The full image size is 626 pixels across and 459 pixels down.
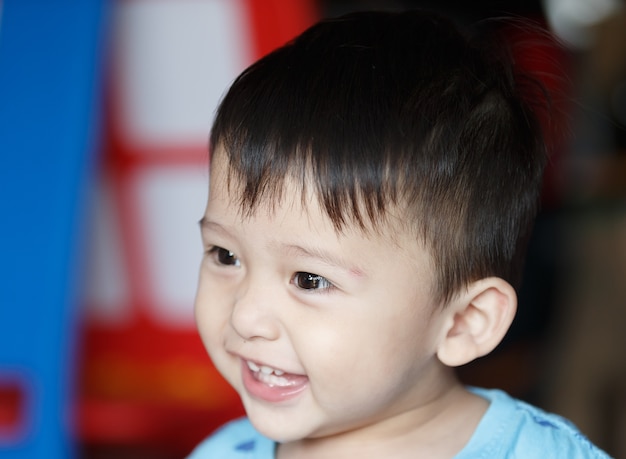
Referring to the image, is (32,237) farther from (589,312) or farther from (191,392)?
(589,312)

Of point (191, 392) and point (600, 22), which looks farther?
point (600, 22)

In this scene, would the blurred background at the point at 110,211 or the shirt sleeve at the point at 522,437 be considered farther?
the blurred background at the point at 110,211

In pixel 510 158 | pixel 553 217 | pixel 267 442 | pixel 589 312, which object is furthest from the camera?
pixel 553 217

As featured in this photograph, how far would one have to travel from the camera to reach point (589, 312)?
2.42 meters

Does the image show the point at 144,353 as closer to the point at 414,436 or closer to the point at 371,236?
the point at 414,436

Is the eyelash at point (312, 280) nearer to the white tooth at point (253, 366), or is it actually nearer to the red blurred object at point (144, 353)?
the white tooth at point (253, 366)

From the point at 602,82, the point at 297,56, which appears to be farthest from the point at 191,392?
the point at 602,82

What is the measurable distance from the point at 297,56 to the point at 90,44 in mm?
876

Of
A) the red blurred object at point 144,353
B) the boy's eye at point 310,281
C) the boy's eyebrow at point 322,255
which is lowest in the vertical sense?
the red blurred object at point 144,353

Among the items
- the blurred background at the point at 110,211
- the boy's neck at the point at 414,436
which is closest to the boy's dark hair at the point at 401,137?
the boy's neck at the point at 414,436

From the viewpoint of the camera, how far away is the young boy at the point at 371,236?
902 mm

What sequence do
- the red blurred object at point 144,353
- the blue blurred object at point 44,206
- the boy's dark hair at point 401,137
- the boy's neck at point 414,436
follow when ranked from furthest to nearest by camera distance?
the red blurred object at point 144,353 → the blue blurred object at point 44,206 → the boy's neck at point 414,436 → the boy's dark hair at point 401,137

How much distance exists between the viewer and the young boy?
902 mm

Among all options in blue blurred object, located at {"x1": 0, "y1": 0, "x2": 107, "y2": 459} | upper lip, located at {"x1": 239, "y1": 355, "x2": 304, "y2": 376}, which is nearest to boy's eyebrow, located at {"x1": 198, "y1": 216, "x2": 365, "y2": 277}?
upper lip, located at {"x1": 239, "y1": 355, "x2": 304, "y2": 376}
